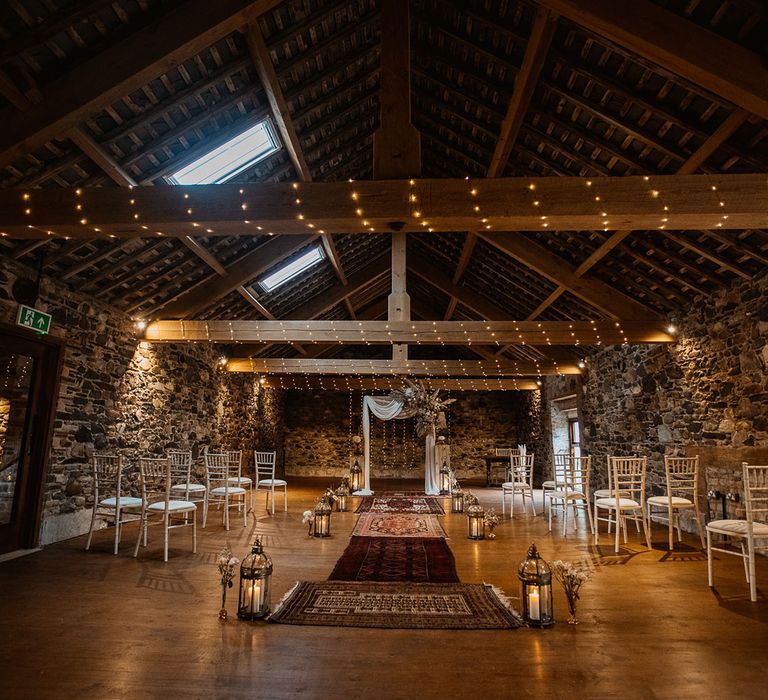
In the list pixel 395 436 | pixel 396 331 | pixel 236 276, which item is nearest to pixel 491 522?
pixel 396 331

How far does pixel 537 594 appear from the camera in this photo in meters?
2.97

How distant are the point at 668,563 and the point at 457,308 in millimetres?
7838

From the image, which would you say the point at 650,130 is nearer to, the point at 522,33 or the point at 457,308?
the point at 522,33

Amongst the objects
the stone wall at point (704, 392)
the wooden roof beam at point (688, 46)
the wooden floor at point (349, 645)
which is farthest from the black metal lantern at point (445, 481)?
the wooden roof beam at point (688, 46)

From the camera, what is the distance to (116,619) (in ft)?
9.98

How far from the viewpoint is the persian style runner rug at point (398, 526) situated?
5.92 m

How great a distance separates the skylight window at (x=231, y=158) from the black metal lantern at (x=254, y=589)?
376 centimetres

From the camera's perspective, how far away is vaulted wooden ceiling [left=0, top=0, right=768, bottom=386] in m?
3.15

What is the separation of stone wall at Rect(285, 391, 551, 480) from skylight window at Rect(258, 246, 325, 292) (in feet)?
23.9

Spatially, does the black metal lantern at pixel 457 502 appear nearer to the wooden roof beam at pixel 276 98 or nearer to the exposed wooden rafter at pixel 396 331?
the exposed wooden rafter at pixel 396 331

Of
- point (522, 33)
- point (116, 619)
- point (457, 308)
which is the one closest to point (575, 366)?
point (457, 308)

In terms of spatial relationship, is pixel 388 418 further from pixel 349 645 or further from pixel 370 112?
pixel 349 645

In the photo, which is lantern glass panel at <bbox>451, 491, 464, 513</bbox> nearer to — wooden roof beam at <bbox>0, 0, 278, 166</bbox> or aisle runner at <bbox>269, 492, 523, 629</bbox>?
aisle runner at <bbox>269, 492, 523, 629</bbox>

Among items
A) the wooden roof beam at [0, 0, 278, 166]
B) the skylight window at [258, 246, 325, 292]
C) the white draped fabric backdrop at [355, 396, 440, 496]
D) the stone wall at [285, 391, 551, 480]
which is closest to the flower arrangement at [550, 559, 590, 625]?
the wooden roof beam at [0, 0, 278, 166]
